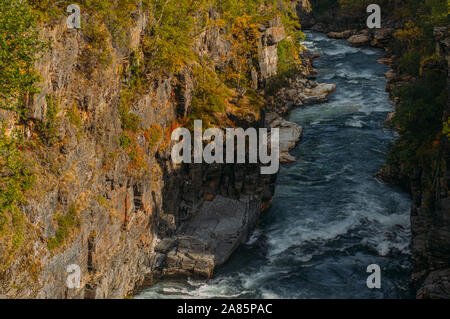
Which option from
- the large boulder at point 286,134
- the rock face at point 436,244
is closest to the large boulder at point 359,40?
the large boulder at point 286,134

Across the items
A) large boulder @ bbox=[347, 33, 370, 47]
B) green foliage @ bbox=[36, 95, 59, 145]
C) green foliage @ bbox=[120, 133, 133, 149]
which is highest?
large boulder @ bbox=[347, 33, 370, 47]

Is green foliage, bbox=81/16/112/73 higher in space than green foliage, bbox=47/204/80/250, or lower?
higher

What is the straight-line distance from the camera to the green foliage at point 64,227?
21.1 m

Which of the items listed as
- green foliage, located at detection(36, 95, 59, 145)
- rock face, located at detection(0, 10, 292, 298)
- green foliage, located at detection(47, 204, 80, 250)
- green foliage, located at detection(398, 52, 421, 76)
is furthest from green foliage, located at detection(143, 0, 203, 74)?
green foliage, located at detection(398, 52, 421, 76)

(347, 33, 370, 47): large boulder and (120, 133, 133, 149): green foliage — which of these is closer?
(120, 133, 133, 149): green foliage

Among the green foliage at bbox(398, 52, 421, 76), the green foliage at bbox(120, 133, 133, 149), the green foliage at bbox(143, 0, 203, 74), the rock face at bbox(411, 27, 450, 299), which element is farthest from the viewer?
the green foliage at bbox(398, 52, 421, 76)

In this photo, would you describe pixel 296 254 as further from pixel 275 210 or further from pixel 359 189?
pixel 359 189

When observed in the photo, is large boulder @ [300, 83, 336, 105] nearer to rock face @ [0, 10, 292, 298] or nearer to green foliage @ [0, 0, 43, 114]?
rock face @ [0, 10, 292, 298]

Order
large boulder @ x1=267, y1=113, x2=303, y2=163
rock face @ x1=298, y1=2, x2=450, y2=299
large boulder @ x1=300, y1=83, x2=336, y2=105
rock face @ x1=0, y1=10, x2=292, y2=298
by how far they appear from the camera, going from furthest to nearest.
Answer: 1. large boulder @ x1=300, y1=83, x2=336, y2=105
2. large boulder @ x1=267, y1=113, x2=303, y2=163
3. rock face @ x1=298, y1=2, x2=450, y2=299
4. rock face @ x1=0, y1=10, x2=292, y2=298

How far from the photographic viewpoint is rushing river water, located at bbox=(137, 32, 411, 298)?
29.9 metres

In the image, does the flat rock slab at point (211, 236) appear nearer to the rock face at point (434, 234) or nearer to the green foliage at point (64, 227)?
the green foliage at point (64, 227)

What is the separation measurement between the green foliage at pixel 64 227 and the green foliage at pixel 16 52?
5.25 metres

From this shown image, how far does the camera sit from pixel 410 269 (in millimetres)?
31312

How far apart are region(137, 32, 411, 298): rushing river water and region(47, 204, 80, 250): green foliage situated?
7.70m
